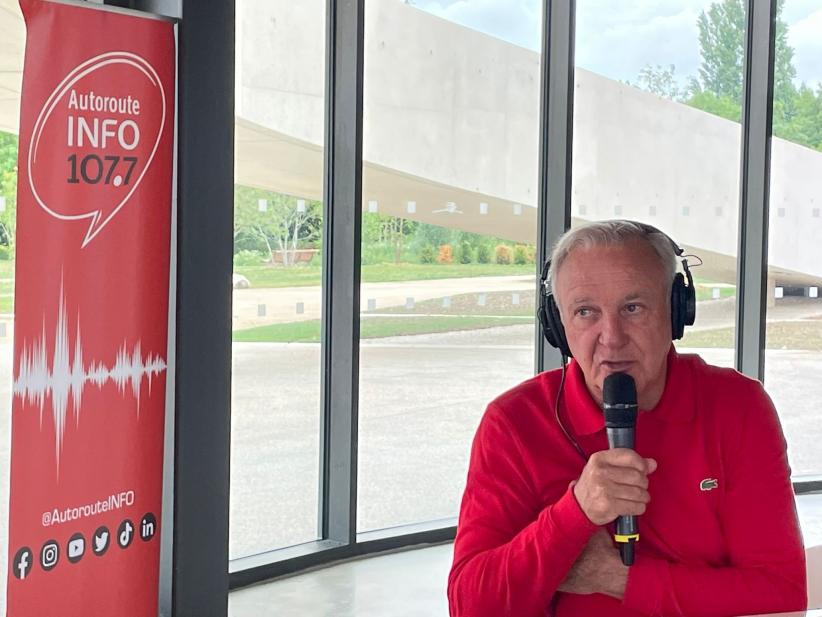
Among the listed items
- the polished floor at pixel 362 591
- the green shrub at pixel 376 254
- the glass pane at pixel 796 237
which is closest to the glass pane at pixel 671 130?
the glass pane at pixel 796 237

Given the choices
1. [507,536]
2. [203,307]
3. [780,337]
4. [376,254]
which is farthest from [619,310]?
[780,337]

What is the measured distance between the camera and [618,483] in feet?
5.26

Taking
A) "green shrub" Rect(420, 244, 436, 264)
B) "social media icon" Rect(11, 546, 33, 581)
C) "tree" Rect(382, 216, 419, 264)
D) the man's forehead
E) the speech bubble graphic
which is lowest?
"social media icon" Rect(11, 546, 33, 581)

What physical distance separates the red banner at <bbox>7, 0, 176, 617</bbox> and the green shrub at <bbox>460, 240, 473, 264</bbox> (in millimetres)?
1749

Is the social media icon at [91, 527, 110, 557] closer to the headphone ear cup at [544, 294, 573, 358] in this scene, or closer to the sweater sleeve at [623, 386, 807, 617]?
the headphone ear cup at [544, 294, 573, 358]

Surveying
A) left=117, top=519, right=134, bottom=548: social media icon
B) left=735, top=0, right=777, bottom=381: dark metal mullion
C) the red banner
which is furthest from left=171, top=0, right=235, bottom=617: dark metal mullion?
left=735, top=0, right=777, bottom=381: dark metal mullion

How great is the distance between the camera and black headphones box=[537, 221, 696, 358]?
183cm

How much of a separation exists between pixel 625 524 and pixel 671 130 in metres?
3.89

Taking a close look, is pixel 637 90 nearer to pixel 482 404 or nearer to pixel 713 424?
pixel 482 404

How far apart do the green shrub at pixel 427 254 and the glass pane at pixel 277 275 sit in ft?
1.76

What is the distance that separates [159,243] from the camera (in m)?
3.25

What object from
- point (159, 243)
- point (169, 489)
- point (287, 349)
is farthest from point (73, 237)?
point (287, 349)

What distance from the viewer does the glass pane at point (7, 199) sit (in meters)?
3.35

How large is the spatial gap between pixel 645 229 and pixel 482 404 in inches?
122
